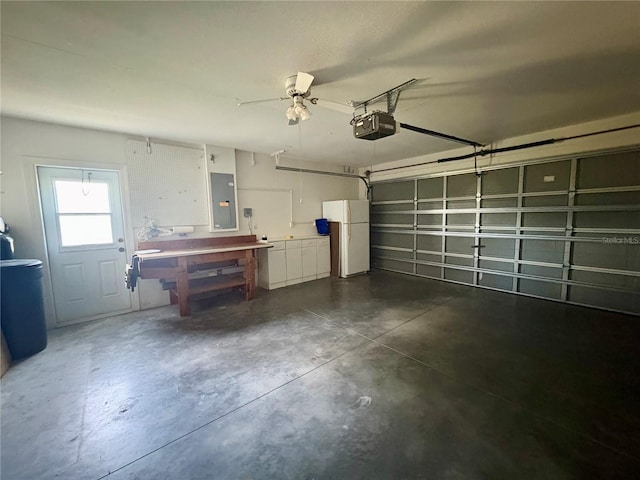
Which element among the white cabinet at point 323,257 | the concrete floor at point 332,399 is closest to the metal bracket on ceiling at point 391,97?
the concrete floor at point 332,399

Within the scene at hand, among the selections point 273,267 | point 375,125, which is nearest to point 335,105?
point 375,125

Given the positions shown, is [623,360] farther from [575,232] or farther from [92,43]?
[92,43]

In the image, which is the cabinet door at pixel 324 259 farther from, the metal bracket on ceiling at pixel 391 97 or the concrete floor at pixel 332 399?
the metal bracket on ceiling at pixel 391 97

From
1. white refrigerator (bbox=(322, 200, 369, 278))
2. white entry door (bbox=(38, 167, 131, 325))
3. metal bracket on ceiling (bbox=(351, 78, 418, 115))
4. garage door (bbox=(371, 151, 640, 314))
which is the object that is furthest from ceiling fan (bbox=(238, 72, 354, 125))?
garage door (bbox=(371, 151, 640, 314))

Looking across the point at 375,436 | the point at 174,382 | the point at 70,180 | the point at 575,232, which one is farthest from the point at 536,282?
the point at 70,180

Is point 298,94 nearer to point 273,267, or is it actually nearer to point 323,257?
point 273,267

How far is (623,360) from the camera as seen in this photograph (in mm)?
2588

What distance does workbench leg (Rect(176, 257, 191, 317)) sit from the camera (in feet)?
12.7

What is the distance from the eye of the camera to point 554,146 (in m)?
4.14

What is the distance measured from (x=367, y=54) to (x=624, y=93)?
3.01 m

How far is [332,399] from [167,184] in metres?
4.01

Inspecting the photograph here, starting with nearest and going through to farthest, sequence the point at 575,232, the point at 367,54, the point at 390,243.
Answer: the point at 367,54, the point at 575,232, the point at 390,243

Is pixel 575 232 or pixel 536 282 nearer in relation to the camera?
pixel 575 232

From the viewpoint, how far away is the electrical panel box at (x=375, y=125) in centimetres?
258
